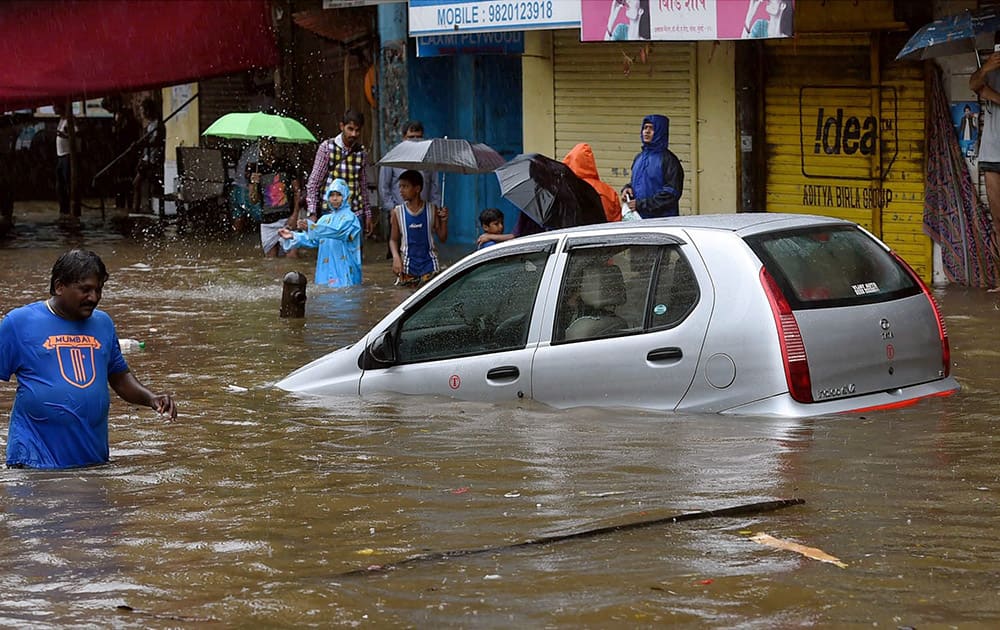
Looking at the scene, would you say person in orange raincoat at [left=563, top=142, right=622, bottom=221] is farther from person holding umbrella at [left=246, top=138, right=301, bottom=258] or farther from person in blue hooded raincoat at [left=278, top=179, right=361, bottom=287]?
person holding umbrella at [left=246, top=138, right=301, bottom=258]

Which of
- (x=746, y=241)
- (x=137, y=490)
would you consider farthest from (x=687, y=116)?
(x=137, y=490)

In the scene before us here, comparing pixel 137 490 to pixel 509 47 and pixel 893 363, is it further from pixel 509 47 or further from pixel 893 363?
pixel 509 47

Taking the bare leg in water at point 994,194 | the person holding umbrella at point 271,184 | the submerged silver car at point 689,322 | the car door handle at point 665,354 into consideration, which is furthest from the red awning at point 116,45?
the car door handle at point 665,354

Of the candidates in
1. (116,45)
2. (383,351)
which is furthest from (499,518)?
(116,45)

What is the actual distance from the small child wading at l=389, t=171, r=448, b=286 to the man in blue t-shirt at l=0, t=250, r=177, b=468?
8274 mm

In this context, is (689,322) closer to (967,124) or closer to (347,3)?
(967,124)

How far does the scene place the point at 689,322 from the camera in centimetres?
779

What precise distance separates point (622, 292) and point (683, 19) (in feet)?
27.7

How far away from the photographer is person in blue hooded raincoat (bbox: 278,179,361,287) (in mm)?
16188

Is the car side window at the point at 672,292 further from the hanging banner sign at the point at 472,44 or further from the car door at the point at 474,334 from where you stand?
the hanging banner sign at the point at 472,44

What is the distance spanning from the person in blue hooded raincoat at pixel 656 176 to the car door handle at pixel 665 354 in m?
7.00

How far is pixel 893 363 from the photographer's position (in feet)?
25.9

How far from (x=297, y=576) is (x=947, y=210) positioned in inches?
417

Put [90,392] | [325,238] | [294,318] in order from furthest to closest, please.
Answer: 1. [325,238]
2. [294,318]
3. [90,392]
